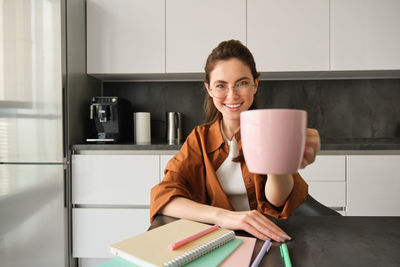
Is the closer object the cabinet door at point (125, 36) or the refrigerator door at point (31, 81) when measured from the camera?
the refrigerator door at point (31, 81)

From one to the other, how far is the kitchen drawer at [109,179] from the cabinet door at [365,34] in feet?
5.34

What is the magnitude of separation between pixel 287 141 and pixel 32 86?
6.42 ft

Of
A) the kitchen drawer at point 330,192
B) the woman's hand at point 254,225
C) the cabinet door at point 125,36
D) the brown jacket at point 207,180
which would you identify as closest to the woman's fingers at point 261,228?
the woman's hand at point 254,225

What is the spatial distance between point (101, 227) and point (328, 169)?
1583 mm

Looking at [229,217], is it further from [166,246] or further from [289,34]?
[289,34]

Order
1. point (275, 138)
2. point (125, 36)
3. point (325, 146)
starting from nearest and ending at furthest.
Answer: point (275, 138) < point (325, 146) < point (125, 36)

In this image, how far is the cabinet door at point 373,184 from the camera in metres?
1.83

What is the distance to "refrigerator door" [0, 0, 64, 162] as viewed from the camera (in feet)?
6.09

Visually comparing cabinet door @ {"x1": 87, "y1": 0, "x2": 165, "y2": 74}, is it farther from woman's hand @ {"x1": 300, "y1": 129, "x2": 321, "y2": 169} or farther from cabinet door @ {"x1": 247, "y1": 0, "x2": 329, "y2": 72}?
woman's hand @ {"x1": 300, "y1": 129, "x2": 321, "y2": 169}

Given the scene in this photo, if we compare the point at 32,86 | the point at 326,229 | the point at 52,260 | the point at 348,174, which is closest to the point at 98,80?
the point at 32,86

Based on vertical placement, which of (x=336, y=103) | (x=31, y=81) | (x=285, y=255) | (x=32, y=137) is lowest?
(x=285, y=255)

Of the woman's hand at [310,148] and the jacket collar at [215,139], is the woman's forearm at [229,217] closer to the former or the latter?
the woman's hand at [310,148]

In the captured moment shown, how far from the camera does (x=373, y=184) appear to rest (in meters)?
1.84

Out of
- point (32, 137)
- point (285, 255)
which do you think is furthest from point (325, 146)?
point (32, 137)
